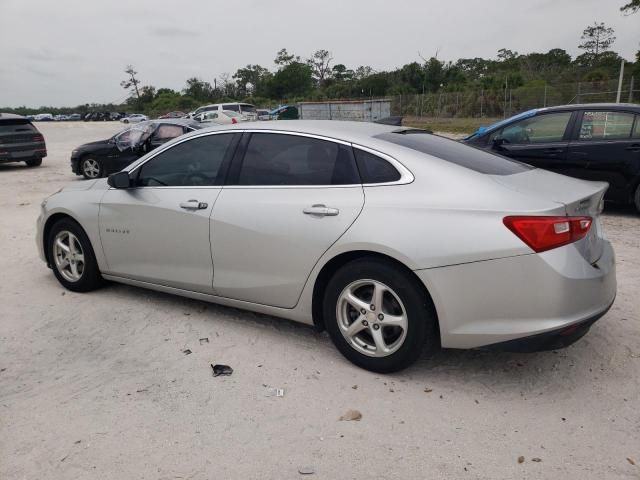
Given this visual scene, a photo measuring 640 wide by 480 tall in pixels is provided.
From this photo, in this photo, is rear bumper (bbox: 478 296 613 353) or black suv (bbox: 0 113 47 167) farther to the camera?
black suv (bbox: 0 113 47 167)

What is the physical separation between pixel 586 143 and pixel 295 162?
529cm

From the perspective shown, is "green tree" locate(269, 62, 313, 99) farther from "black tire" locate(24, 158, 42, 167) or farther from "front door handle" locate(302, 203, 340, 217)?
"front door handle" locate(302, 203, 340, 217)

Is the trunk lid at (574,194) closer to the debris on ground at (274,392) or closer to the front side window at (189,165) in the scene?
the debris on ground at (274,392)

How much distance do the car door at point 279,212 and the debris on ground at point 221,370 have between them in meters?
0.51

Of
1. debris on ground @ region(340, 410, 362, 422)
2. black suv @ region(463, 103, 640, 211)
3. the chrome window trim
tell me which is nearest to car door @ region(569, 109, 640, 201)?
black suv @ region(463, 103, 640, 211)

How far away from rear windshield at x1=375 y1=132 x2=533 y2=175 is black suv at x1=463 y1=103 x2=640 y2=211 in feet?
13.7

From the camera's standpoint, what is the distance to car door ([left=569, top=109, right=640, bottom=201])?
7.06m

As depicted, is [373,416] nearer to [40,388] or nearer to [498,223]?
[498,223]

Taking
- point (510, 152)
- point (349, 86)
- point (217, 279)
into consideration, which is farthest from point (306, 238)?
point (349, 86)

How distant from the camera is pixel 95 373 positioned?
3.45 m

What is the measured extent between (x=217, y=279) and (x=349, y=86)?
214ft

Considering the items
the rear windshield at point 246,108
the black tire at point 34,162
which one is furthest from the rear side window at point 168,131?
the rear windshield at point 246,108

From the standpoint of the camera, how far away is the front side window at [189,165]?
13.3ft

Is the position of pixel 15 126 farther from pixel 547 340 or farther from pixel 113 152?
pixel 547 340
